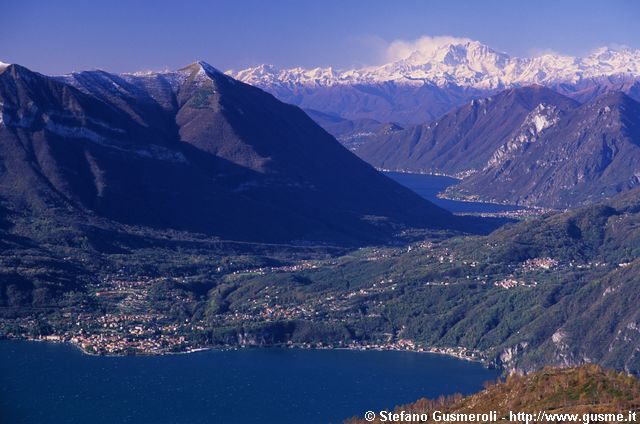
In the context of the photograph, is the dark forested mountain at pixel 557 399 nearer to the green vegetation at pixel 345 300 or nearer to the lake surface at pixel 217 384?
the lake surface at pixel 217 384

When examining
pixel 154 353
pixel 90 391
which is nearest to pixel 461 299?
pixel 154 353

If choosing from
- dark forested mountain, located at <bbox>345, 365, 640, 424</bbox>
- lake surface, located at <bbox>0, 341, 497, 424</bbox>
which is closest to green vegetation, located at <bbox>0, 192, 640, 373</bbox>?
lake surface, located at <bbox>0, 341, 497, 424</bbox>

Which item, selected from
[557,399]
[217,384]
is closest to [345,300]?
[217,384]

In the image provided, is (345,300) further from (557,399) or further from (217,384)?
(557,399)

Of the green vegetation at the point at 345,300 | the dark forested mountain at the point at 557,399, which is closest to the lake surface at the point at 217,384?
the green vegetation at the point at 345,300

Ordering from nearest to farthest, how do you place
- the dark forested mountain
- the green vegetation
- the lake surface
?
the dark forested mountain
the lake surface
the green vegetation

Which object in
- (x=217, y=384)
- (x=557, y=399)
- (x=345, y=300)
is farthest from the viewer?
(x=345, y=300)

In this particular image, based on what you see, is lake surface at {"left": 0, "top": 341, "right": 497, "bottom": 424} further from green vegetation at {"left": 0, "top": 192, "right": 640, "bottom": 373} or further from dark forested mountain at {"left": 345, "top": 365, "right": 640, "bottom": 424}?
dark forested mountain at {"left": 345, "top": 365, "right": 640, "bottom": 424}

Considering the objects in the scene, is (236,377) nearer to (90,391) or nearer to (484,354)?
(90,391)

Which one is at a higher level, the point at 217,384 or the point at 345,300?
the point at 345,300

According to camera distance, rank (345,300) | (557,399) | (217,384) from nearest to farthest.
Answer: (557,399)
(217,384)
(345,300)
